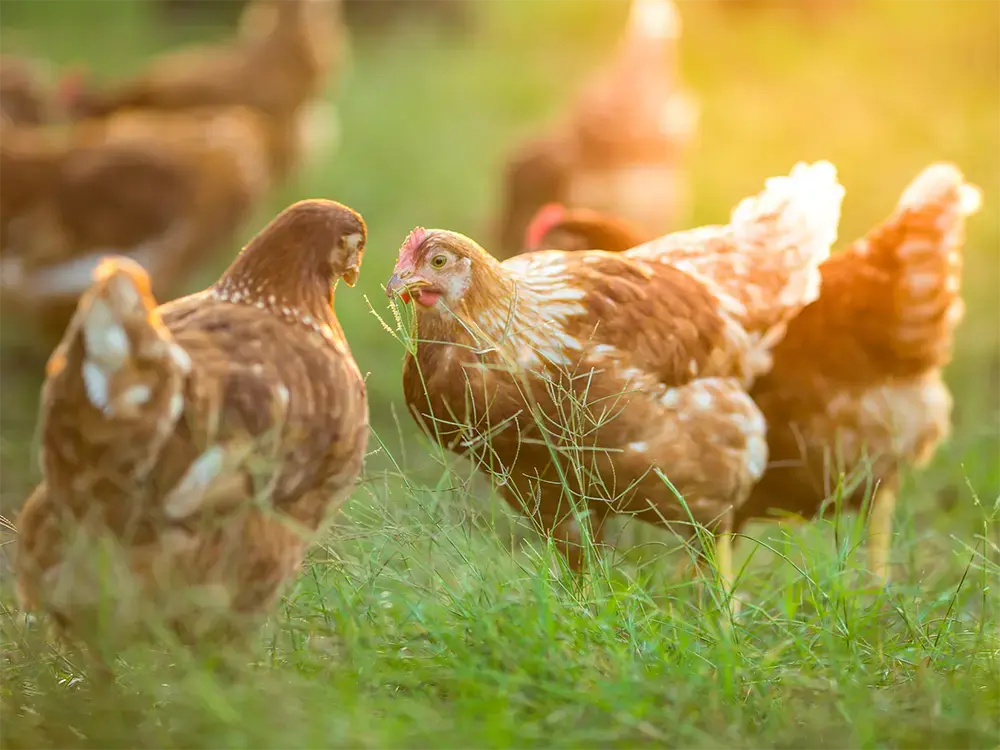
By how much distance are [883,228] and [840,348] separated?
37cm

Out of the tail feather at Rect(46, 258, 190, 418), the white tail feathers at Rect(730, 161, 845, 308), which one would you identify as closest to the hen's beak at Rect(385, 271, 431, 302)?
the tail feather at Rect(46, 258, 190, 418)

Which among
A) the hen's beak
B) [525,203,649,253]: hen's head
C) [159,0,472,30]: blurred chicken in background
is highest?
[159,0,472,30]: blurred chicken in background

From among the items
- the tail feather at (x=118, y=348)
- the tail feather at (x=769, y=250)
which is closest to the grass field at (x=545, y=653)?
the tail feather at (x=118, y=348)

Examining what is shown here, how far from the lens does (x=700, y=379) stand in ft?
8.71

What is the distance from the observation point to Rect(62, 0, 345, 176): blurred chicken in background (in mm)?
6125

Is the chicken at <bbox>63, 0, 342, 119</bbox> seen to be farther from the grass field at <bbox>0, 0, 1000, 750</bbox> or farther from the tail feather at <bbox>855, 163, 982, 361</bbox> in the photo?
the tail feather at <bbox>855, 163, 982, 361</bbox>

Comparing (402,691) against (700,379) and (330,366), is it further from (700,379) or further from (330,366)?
(700,379)

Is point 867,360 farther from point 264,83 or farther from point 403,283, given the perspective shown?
point 264,83

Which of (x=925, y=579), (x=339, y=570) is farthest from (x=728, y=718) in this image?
(x=925, y=579)

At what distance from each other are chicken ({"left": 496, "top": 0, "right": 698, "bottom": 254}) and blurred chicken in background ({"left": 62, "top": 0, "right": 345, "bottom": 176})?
127cm

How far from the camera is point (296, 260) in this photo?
216 cm

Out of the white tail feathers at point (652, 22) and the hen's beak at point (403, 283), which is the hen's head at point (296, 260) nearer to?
the hen's beak at point (403, 283)

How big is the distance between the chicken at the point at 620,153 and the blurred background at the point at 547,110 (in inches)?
5.3

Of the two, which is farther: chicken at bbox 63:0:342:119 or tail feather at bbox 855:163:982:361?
chicken at bbox 63:0:342:119
